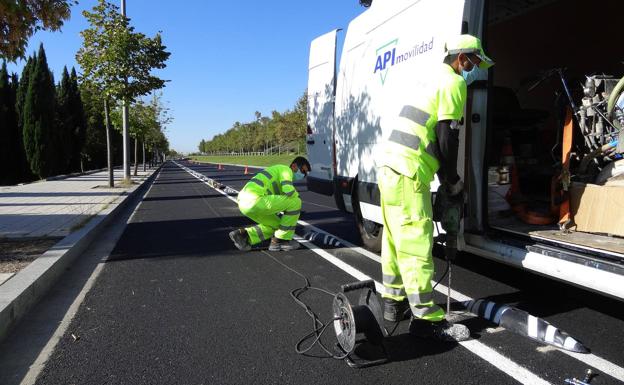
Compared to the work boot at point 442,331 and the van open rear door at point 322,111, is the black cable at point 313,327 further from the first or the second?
the van open rear door at point 322,111

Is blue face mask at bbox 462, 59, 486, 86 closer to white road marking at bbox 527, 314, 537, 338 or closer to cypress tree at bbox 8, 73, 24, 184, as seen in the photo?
white road marking at bbox 527, 314, 537, 338

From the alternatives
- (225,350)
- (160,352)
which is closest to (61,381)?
(160,352)

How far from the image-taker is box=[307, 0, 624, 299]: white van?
3609 mm

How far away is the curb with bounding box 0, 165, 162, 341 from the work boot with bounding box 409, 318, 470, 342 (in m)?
3.11

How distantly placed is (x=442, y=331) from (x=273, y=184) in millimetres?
3840

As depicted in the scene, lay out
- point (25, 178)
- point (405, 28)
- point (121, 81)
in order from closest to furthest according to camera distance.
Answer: point (405, 28), point (121, 81), point (25, 178)

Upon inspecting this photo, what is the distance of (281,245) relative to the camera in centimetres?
663

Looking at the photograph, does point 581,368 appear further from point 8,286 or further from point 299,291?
point 8,286

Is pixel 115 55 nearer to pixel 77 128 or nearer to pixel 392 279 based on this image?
pixel 392 279

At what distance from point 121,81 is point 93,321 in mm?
14328

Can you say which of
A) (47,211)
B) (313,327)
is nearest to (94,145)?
(47,211)

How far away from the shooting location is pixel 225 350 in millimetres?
3314

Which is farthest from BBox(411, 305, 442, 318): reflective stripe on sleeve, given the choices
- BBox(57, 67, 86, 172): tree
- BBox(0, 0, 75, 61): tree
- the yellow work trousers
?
BBox(57, 67, 86, 172): tree

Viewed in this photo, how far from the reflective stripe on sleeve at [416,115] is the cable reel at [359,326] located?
1.25 m
